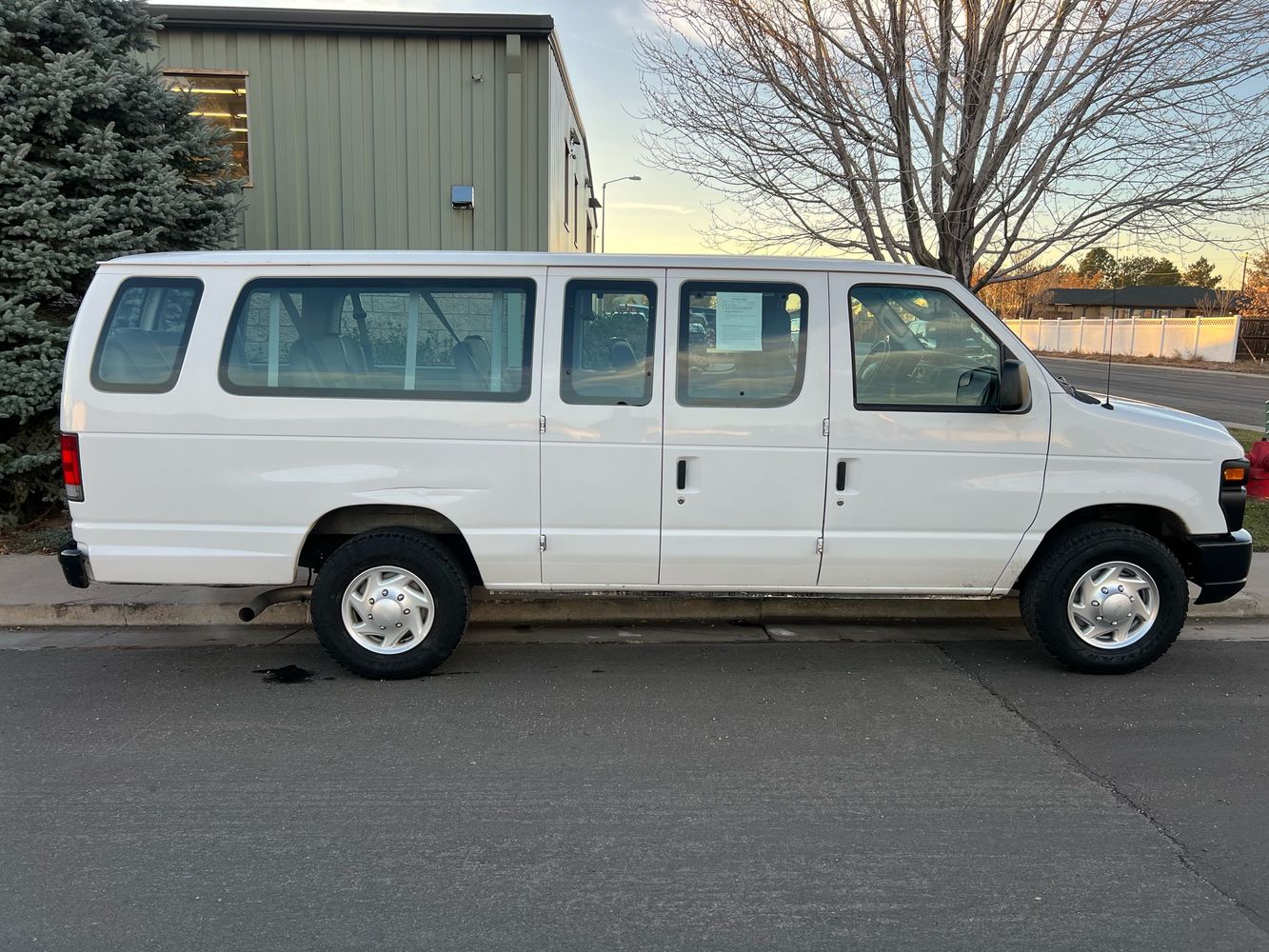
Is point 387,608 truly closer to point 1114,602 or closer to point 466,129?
point 1114,602

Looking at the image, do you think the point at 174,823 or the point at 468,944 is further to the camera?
the point at 174,823

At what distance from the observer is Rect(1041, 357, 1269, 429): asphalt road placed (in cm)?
1906

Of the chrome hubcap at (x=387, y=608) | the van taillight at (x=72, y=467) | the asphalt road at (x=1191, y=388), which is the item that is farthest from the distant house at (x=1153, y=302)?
the van taillight at (x=72, y=467)

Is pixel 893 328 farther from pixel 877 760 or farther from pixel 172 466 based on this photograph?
pixel 172 466

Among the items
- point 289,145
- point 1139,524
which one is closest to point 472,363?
point 1139,524

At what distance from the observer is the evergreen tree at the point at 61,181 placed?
Result: 7.00 meters

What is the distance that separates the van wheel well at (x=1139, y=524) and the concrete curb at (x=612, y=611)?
1023 mm

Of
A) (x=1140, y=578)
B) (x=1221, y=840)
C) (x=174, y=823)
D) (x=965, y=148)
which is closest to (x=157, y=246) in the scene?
(x=174, y=823)

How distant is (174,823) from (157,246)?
6011 millimetres

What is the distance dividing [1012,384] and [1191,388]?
83.7 ft

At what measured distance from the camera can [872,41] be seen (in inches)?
317

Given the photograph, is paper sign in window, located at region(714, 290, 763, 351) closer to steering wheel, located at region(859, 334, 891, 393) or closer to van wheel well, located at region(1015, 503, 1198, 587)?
steering wheel, located at region(859, 334, 891, 393)

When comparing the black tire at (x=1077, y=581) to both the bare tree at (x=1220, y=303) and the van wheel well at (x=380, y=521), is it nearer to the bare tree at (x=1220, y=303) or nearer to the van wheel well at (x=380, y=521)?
the van wheel well at (x=380, y=521)

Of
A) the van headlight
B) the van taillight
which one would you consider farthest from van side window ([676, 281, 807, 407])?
the van taillight
